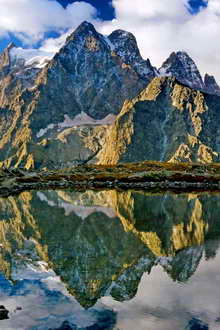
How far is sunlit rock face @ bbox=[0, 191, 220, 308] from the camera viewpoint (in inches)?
1270

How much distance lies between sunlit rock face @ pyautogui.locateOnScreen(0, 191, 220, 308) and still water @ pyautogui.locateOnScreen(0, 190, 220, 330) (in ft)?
0.28

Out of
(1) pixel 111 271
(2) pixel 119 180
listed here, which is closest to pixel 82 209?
(1) pixel 111 271

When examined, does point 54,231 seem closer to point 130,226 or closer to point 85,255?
point 130,226

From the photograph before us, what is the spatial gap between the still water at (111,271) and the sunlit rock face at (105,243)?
3.3 inches

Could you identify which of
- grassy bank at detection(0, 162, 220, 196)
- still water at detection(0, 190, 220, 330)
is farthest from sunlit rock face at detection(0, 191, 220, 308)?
grassy bank at detection(0, 162, 220, 196)

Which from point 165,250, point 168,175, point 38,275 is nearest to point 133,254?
point 165,250

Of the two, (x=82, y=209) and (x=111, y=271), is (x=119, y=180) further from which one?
(x=111, y=271)

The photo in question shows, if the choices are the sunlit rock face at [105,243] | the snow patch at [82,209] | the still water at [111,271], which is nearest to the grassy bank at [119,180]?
the snow patch at [82,209]

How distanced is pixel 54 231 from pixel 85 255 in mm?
13809

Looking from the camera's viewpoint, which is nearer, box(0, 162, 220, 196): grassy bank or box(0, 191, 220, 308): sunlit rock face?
box(0, 191, 220, 308): sunlit rock face

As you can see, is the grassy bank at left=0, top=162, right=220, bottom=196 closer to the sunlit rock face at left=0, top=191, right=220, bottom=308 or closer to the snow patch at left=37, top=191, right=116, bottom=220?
the snow patch at left=37, top=191, right=116, bottom=220

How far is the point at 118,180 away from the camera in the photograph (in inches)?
5561

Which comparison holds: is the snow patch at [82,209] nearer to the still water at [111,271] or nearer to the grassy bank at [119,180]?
the still water at [111,271]

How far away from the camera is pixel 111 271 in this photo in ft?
110
